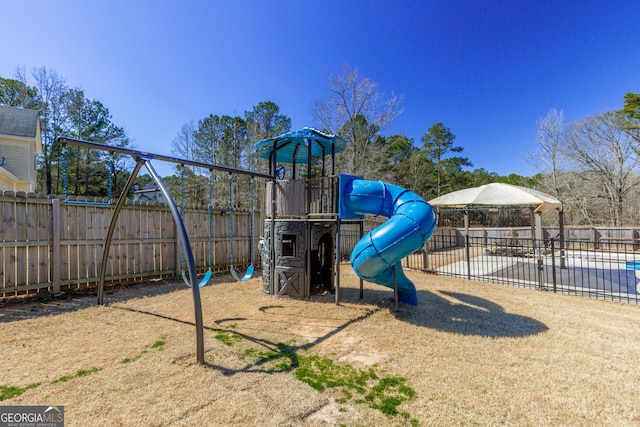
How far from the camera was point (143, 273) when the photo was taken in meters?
7.02

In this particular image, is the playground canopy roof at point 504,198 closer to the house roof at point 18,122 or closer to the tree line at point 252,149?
the tree line at point 252,149

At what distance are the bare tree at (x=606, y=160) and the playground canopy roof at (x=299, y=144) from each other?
25339 millimetres

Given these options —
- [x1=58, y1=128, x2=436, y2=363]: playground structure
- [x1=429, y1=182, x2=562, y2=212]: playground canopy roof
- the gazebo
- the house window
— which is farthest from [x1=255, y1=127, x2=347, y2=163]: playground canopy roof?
[x1=429, y1=182, x2=562, y2=212]: playground canopy roof

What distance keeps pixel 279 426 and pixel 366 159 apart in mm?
16881

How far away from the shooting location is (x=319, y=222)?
5.84 metres

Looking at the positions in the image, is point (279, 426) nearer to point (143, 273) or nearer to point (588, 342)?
point (588, 342)

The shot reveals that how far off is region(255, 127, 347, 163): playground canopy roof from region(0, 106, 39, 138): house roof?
50.9 feet

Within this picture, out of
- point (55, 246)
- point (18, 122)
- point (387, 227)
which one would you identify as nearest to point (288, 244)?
point (387, 227)

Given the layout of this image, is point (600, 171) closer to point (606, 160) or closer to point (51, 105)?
point (606, 160)

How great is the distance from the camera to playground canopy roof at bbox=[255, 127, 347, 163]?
5594 mm

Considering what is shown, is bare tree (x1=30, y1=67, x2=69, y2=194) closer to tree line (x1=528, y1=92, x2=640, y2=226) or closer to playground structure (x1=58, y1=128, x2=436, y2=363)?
playground structure (x1=58, y1=128, x2=436, y2=363)

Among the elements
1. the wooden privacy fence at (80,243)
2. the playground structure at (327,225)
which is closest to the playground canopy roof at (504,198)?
the playground structure at (327,225)

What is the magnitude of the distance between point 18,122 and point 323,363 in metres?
20.2

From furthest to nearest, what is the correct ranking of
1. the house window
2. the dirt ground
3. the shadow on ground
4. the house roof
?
the house roof → the house window → the shadow on ground → the dirt ground
